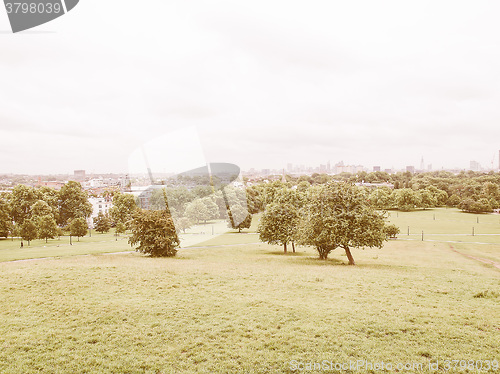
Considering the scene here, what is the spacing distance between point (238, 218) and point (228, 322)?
5111 cm

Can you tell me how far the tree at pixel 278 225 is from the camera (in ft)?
116

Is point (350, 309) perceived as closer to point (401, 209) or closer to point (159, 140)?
point (159, 140)

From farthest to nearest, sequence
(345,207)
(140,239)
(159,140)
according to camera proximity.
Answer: (140,239), (345,207), (159,140)

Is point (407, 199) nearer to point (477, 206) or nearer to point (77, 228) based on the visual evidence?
point (477, 206)

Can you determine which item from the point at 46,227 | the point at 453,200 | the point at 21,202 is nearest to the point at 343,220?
the point at 46,227

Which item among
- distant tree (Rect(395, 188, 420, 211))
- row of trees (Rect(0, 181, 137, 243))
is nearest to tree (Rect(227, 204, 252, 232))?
row of trees (Rect(0, 181, 137, 243))

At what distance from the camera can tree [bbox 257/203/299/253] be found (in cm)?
3522

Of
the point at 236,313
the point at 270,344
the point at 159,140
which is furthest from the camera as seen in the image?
the point at 159,140

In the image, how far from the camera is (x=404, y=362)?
8945 millimetres

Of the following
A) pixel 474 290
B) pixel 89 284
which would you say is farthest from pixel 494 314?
pixel 89 284

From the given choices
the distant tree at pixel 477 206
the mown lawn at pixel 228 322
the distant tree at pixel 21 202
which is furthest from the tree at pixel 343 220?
the distant tree at pixel 477 206

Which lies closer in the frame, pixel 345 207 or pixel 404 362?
pixel 404 362

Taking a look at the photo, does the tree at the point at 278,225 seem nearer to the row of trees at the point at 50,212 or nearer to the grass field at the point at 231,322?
the grass field at the point at 231,322

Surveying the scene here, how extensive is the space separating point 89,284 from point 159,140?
10.8m
